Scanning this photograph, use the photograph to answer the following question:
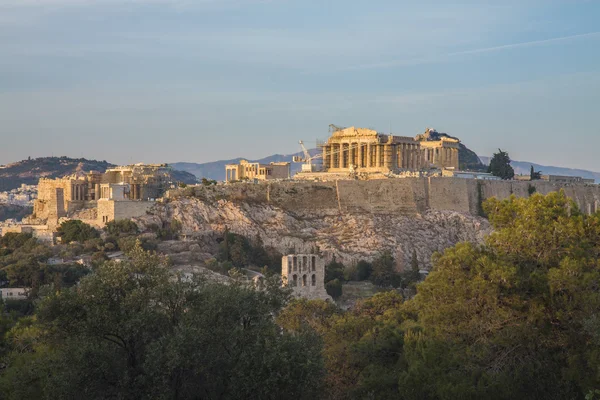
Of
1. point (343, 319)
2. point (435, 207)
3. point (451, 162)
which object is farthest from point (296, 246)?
point (451, 162)

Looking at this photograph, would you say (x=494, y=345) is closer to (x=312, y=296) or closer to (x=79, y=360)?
(x=79, y=360)

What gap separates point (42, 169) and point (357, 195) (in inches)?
3719

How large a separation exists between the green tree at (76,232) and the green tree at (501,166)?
36.5m

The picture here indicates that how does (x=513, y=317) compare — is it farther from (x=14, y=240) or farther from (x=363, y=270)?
(x=14, y=240)

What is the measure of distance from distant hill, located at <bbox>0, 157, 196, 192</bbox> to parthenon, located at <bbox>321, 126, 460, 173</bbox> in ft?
222

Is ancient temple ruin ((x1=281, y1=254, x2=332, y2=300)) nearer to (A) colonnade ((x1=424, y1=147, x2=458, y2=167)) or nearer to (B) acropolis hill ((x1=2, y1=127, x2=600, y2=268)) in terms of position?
(B) acropolis hill ((x1=2, y1=127, x2=600, y2=268))

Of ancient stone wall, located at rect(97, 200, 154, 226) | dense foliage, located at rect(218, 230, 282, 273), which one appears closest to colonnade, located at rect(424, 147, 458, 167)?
dense foliage, located at rect(218, 230, 282, 273)

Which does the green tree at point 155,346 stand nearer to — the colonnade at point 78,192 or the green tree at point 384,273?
the green tree at point 384,273

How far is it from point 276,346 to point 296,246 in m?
38.5

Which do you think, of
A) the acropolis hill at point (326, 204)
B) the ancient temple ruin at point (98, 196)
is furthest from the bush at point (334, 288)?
the ancient temple ruin at point (98, 196)

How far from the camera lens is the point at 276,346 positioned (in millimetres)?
22297

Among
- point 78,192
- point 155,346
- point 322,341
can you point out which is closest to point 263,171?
point 78,192

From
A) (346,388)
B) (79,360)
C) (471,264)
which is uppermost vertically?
(471,264)

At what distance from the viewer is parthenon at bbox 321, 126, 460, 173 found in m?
74.4
